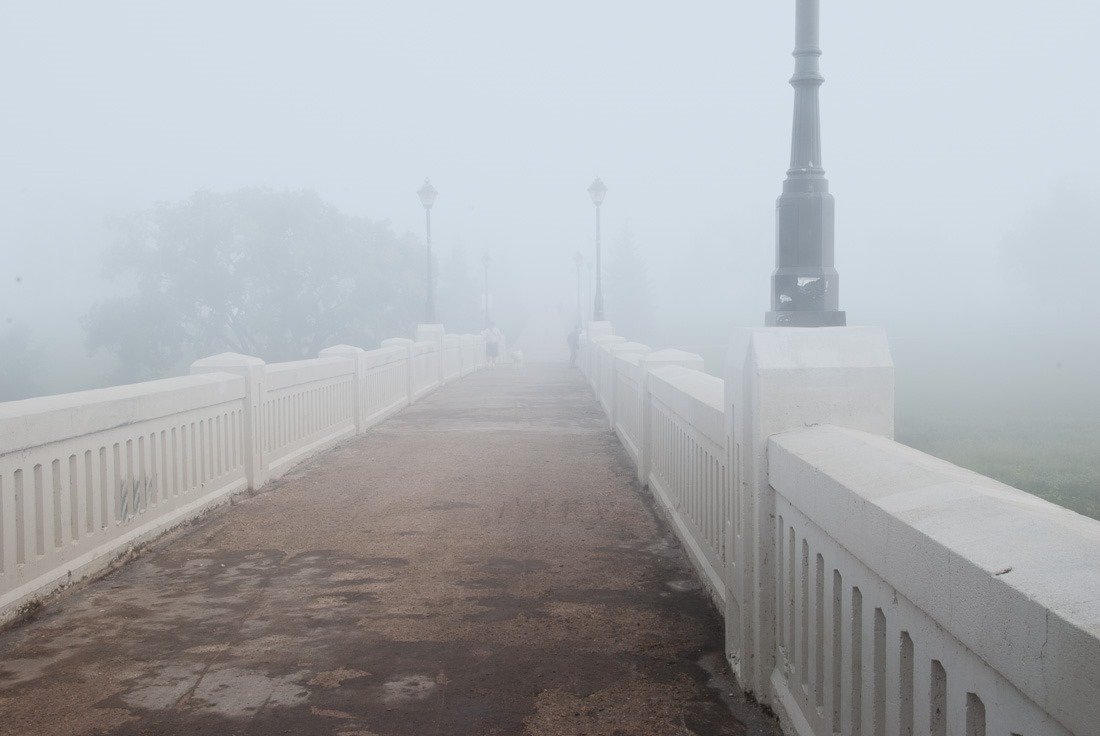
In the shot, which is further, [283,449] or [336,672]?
[283,449]

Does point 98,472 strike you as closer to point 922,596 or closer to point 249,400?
point 249,400

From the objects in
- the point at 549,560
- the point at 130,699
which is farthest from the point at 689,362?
the point at 130,699

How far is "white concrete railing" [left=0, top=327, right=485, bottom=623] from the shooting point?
6180 mm

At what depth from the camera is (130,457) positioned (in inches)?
307

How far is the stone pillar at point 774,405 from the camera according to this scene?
4547mm

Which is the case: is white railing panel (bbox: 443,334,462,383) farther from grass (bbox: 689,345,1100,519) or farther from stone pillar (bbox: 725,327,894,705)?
stone pillar (bbox: 725,327,894,705)

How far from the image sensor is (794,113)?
629 centimetres

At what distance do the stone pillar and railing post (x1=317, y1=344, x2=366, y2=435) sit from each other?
11682 mm

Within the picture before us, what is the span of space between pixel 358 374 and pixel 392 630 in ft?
34.9

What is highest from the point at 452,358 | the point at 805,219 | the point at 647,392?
the point at 805,219

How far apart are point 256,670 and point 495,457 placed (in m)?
8.09

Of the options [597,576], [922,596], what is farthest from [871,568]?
[597,576]


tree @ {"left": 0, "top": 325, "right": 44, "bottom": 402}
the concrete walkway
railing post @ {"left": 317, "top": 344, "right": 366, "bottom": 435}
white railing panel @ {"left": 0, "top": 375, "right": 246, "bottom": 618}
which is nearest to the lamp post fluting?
the concrete walkway

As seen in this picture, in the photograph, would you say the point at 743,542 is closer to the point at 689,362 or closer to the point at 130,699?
the point at 130,699
